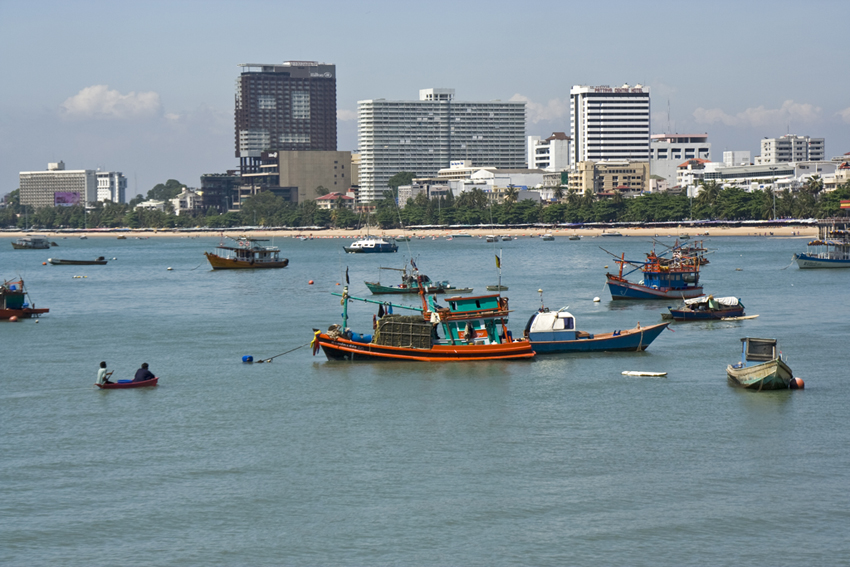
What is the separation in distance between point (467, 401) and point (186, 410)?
1108 cm

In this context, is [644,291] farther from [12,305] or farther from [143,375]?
[12,305]

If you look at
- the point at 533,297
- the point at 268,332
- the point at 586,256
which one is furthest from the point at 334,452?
the point at 586,256

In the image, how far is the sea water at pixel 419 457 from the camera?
26109 mm

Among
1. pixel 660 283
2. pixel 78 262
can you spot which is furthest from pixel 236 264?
pixel 660 283

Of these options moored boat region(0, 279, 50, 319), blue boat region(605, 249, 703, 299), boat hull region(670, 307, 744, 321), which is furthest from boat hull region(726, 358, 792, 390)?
moored boat region(0, 279, 50, 319)

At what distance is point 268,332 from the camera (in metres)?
65.1

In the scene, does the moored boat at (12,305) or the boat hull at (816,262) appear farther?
the boat hull at (816,262)

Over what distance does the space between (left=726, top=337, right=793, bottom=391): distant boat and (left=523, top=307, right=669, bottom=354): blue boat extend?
9.57 meters

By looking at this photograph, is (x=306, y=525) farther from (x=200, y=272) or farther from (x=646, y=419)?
(x=200, y=272)

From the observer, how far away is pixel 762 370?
42188 millimetres

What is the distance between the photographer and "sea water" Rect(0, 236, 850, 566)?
26.1m

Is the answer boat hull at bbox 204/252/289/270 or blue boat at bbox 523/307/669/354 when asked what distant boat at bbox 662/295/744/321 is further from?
boat hull at bbox 204/252/289/270

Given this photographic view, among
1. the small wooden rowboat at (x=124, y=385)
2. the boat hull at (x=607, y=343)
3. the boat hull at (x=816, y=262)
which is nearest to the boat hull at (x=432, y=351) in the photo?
the boat hull at (x=607, y=343)

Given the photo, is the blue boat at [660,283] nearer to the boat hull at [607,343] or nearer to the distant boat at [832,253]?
the boat hull at [607,343]
